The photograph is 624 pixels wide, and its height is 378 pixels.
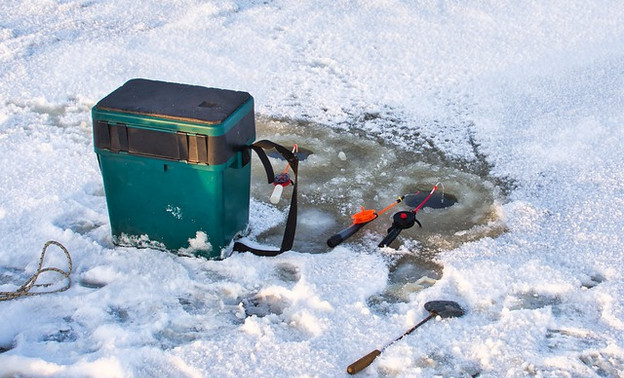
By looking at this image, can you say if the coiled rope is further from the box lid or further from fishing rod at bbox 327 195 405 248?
fishing rod at bbox 327 195 405 248

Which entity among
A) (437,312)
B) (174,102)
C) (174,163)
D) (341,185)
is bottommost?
(341,185)

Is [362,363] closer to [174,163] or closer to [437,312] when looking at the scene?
[437,312]

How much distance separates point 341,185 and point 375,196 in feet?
0.70

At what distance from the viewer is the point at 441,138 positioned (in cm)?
466

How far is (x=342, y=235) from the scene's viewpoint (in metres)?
3.53

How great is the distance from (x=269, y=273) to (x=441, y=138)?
1805 mm

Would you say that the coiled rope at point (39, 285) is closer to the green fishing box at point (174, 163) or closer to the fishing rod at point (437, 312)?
the green fishing box at point (174, 163)

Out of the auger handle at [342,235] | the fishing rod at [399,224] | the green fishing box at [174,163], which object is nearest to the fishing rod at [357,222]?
the auger handle at [342,235]

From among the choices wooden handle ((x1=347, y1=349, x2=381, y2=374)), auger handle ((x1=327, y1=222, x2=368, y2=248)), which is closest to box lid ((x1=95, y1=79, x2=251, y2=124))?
auger handle ((x1=327, y1=222, x2=368, y2=248))

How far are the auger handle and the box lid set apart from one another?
0.77 metres

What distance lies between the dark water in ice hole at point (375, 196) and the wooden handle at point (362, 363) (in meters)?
0.49

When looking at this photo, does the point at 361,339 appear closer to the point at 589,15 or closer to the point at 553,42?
the point at 553,42

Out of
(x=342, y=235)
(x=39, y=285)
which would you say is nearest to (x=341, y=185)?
(x=342, y=235)

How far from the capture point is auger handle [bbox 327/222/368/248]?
11.5 feet
